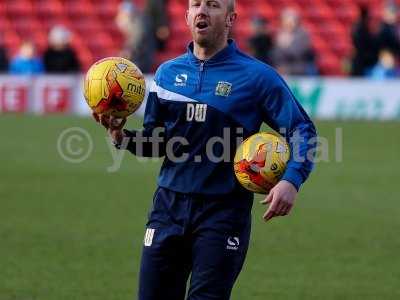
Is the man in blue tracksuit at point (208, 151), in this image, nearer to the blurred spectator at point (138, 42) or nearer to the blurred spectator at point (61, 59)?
the blurred spectator at point (61, 59)

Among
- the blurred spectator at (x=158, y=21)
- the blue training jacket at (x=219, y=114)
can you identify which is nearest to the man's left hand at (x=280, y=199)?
the blue training jacket at (x=219, y=114)

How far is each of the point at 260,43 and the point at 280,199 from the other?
20.3 meters

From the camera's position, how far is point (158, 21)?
1091 inches

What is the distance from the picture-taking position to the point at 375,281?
9.51 metres

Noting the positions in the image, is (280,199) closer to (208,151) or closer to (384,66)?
(208,151)

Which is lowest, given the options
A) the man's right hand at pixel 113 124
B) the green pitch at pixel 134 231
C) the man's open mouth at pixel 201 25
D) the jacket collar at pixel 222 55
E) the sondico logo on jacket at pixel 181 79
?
the green pitch at pixel 134 231

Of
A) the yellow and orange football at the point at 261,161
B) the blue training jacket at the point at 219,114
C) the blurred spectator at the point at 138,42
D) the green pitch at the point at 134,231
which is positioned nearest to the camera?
the yellow and orange football at the point at 261,161

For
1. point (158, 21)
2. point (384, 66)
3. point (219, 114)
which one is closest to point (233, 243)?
point (219, 114)

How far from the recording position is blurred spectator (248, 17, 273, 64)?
84.6ft

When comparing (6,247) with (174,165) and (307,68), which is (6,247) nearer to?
(174,165)

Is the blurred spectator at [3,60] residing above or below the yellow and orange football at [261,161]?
below

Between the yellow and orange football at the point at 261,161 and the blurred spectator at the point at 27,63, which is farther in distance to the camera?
the blurred spectator at the point at 27,63

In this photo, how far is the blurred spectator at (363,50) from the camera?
25.4m

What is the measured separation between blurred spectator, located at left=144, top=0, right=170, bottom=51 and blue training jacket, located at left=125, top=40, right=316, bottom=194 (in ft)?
70.0
